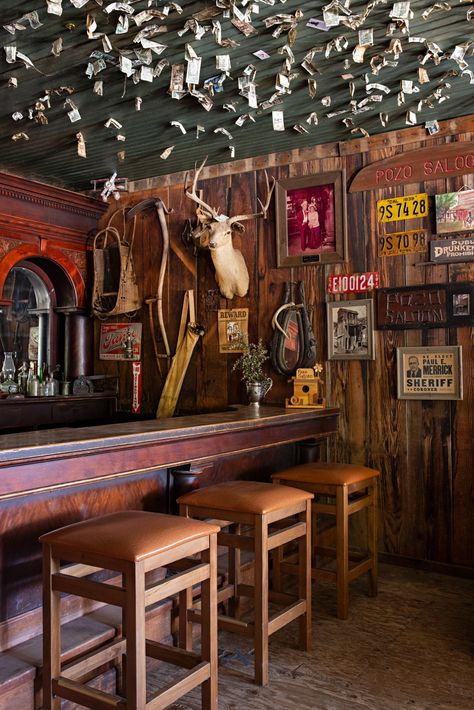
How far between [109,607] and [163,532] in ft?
2.67

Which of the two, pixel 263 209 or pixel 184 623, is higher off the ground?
pixel 263 209

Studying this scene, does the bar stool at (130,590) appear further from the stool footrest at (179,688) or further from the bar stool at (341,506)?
the bar stool at (341,506)

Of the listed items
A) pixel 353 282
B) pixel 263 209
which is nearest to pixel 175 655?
pixel 353 282

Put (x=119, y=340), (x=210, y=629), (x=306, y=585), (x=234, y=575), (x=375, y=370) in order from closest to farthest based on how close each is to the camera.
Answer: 1. (x=210, y=629)
2. (x=306, y=585)
3. (x=234, y=575)
4. (x=375, y=370)
5. (x=119, y=340)

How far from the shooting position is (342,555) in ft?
10.5

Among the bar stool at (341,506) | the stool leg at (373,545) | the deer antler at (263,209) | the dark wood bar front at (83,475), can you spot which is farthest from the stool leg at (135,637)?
the deer antler at (263,209)

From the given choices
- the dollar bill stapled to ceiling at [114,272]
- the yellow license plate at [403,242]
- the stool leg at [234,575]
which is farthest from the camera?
the dollar bill stapled to ceiling at [114,272]

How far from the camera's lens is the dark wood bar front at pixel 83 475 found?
85.4 inches

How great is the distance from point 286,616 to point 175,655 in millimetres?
635

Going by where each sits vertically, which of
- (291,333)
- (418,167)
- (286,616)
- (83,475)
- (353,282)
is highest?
(418,167)

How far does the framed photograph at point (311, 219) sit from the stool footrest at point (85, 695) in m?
3.04

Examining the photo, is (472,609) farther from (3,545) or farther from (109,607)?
(3,545)

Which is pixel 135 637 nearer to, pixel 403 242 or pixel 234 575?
pixel 234 575

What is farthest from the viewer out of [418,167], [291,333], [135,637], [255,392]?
[291,333]
